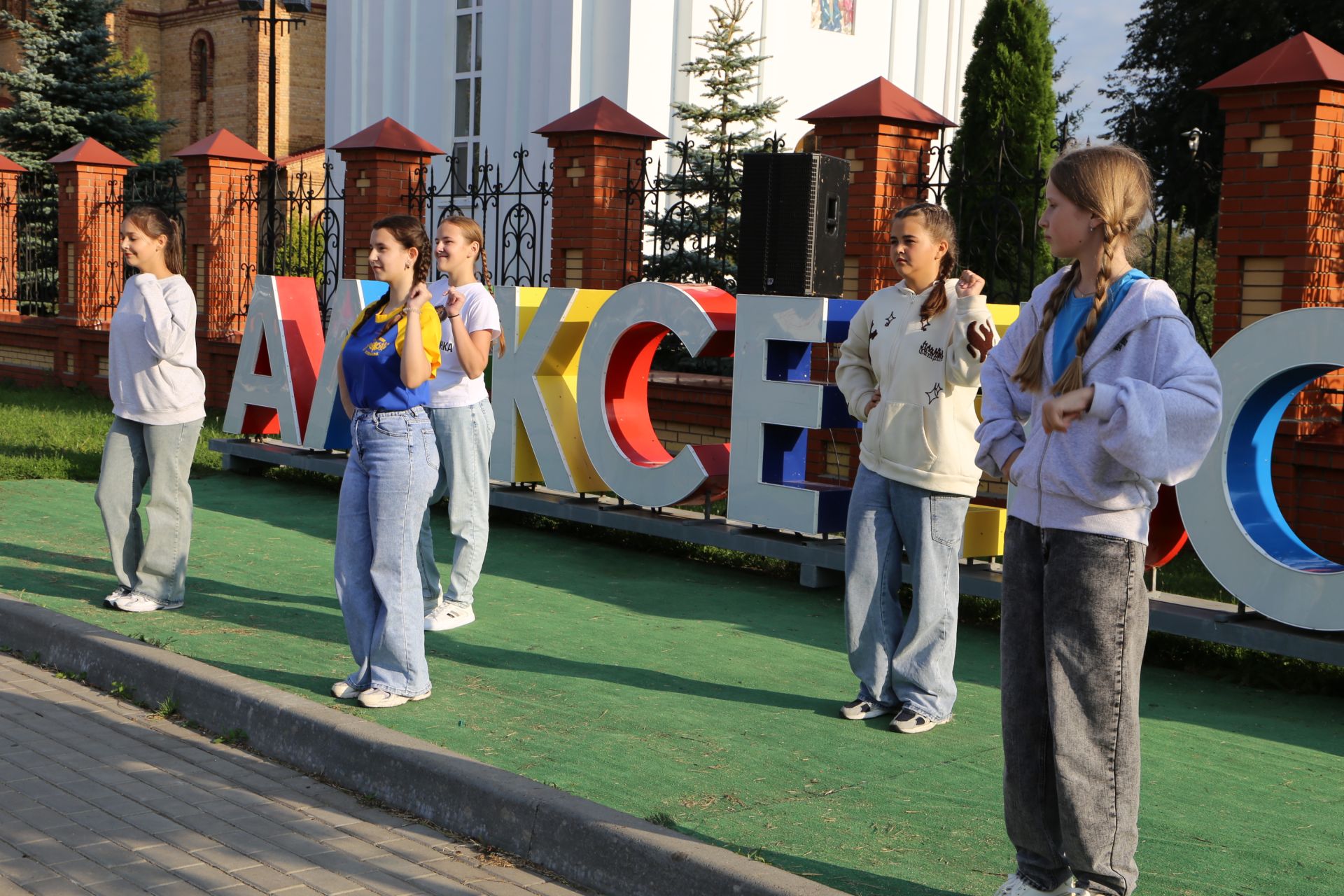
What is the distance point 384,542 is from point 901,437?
78.0 inches

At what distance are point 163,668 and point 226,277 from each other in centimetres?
1136

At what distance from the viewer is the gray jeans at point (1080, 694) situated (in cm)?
338

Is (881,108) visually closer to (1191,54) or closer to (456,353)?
(456,353)

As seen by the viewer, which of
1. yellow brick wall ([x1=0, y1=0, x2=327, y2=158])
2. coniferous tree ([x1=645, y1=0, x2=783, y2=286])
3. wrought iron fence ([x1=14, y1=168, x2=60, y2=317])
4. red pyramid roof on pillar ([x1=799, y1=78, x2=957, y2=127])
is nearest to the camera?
red pyramid roof on pillar ([x1=799, y1=78, x2=957, y2=127])

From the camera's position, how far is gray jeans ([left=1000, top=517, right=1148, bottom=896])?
3.38m

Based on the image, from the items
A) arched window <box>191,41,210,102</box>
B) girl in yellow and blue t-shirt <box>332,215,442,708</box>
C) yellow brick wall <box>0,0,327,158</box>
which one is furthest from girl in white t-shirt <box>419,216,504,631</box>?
arched window <box>191,41,210,102</box>

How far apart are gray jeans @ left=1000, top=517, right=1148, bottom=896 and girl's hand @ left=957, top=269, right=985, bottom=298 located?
1886mm

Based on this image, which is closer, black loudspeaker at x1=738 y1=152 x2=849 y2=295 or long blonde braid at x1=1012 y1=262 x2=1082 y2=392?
long blonde braid at x1=1012 y1=262 x2=1082 y2=392

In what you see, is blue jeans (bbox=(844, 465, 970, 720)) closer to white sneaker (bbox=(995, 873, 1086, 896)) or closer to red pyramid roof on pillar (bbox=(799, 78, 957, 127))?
white sneaker (bbox=(995, 873, 1086, 896))

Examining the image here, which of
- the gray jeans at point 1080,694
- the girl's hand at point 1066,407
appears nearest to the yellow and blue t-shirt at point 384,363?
the gray jeans at point 1080,694

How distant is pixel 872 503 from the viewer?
5.43 metres

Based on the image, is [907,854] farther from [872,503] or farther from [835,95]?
[835,95]

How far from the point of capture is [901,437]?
17.4 feet

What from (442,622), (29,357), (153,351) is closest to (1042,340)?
(442,622)
